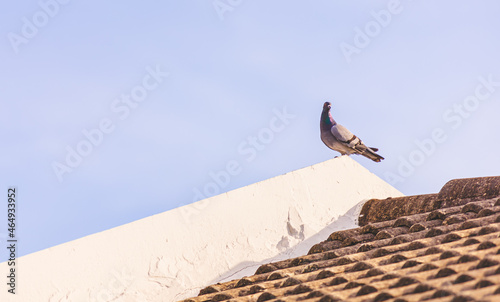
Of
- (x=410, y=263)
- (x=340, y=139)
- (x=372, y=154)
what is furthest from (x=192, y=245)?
(x=372, y=154)

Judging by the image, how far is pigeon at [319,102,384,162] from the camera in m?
7.83

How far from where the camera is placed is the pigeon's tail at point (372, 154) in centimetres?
816

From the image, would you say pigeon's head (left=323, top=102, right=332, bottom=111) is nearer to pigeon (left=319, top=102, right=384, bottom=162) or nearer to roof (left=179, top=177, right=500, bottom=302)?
pigeon (left=319, top=102, right=384, bottom=162)

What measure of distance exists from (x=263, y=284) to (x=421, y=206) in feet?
6.08

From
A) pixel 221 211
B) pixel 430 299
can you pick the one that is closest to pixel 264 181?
pixel 221 211

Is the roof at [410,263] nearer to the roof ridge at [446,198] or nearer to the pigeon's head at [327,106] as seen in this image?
the roof ridge at [446,198]

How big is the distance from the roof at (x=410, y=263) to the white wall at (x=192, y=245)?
1.12 m

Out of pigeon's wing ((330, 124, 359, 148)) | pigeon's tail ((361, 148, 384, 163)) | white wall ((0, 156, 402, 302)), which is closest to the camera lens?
white wall ((0, 156, 402, 302))

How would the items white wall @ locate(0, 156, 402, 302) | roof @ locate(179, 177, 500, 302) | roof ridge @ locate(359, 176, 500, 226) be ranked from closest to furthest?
1. roof @ locate(179, 177, 500, 302)
2. roof ridge @ locate(359, 176, 500, 226)
3. white wall @ locate(0, 156, 402, 302)

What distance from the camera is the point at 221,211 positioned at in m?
5.79

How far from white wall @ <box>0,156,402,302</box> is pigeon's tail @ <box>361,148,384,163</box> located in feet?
6.02

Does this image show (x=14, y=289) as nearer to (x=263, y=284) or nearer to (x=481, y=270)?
(x=263, y=284)

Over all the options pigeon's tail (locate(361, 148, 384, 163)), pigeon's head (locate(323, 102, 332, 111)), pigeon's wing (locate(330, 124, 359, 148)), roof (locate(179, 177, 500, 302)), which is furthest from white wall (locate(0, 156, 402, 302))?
pigeon's head (locate(323, 102, 332, 111))

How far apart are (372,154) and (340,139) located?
0.63m
